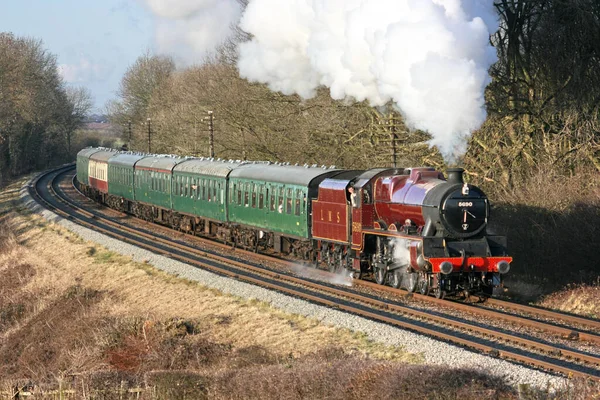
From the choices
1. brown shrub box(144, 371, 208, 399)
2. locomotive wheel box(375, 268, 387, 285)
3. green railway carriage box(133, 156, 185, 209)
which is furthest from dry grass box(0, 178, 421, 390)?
green railway carriage box(133, 156, 185, 209)

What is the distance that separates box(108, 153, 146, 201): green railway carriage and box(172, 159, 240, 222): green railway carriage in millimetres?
6936

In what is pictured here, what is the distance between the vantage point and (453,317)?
53.8 feet

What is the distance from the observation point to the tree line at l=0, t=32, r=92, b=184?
219 feet

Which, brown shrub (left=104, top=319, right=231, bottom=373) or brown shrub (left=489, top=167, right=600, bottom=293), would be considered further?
brown shrub (left=489, top=167, right=600, bottom=293)

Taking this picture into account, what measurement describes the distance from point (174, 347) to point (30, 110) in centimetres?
5718

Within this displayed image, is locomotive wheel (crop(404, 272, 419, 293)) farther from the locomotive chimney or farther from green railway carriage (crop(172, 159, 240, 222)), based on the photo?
green railway carriage (crop(172, 159, 240, 222))

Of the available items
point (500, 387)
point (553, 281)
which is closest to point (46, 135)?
point (553, 281)

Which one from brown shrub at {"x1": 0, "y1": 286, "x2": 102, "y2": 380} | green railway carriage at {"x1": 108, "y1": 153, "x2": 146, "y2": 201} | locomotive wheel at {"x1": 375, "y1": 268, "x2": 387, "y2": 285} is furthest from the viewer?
green railway carriage at {"x1": 108, "y1": 153, "x2": 146, "y2": 201}

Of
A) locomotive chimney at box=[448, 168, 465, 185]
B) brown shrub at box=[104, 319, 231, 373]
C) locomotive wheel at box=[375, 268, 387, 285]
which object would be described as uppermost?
locomotive chimney at box=[448, 168, 465, 185]

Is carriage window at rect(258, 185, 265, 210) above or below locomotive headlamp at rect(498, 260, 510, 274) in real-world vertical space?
above

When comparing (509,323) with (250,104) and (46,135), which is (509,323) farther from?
(46,135)

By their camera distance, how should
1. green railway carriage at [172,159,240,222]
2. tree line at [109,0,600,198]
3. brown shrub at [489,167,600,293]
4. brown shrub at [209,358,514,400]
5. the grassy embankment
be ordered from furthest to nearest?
green railway carriage at [172,159,240,222], tree line at [109,0,600,198], brown shrub at [489,167,600,293], the grassy embankment, brown shrub at [209,358,514,400]

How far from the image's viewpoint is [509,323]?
52.2 ft

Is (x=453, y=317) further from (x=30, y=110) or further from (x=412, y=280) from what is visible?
(x=30, y=110)
